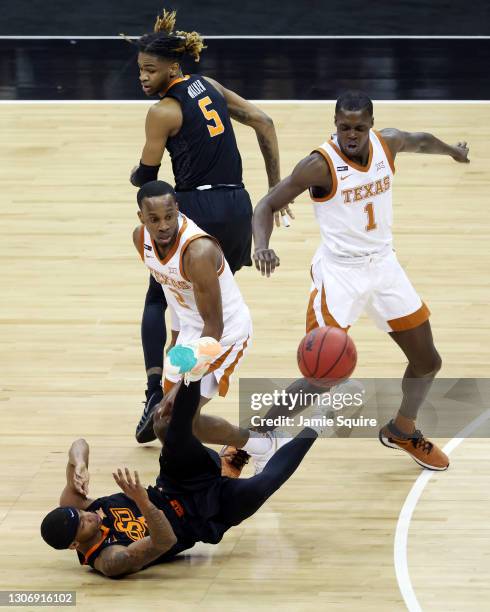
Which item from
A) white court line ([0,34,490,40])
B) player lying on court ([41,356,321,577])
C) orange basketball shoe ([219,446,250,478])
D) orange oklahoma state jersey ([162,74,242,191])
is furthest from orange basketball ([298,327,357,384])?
white court line ([0,34,490,40])

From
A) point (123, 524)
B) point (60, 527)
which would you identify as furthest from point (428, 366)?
point (60, 527)

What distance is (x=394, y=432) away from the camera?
20.7 feet

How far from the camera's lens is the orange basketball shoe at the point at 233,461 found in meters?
6.12

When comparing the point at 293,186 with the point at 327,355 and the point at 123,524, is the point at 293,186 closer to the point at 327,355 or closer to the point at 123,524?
the point at 327,355

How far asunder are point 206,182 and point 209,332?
1.36m

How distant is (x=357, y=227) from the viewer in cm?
594

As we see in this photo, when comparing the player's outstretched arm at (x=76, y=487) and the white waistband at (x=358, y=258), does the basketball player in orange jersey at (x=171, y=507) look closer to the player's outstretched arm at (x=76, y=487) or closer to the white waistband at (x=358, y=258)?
the player's outstretched arm at (x=76, y=487)

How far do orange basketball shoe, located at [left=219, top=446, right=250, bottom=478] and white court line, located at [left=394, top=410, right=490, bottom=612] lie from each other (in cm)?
79

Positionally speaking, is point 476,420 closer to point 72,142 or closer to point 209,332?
point 209,332

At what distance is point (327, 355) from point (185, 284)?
0.70m

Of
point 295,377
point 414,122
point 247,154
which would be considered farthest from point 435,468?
point 414,122

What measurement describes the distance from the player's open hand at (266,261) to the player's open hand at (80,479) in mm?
1138

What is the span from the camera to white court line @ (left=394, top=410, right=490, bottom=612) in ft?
17.0

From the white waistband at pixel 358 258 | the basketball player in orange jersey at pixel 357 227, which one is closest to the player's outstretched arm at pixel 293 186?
the basketball player in orange jersey at pixel 357 227
